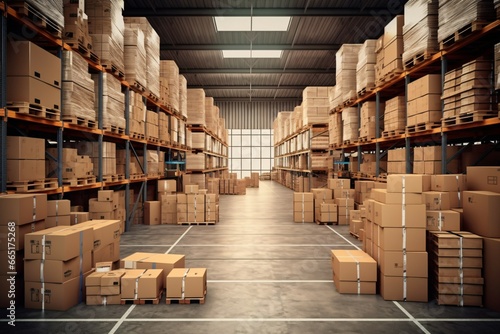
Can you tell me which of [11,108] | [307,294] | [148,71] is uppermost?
[148,71]

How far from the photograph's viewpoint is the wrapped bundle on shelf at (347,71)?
33.6 ft

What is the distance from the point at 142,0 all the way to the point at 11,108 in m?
9.22

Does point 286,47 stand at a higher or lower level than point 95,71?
higher

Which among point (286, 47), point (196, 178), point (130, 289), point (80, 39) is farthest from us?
point (286, 47)

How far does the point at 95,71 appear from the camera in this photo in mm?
7043

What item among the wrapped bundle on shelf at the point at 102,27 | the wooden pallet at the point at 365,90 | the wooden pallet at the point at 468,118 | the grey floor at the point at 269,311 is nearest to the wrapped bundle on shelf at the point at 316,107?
the wooden pallet at the point at 365,90

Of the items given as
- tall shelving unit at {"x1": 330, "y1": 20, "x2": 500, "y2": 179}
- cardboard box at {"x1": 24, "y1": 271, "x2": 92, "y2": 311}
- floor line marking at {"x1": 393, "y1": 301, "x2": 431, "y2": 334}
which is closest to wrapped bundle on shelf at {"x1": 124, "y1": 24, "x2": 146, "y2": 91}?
cardboard box at {"x1": 24, "y1": 271, "x2": 92, "y2": 311}

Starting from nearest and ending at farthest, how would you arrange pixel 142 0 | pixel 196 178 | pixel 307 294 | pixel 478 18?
1. pixel 307 294
2. pixel 478 18
3. pixel 142 0
4. pixel 196 178

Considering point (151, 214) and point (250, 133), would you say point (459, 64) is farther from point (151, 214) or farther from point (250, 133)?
point (250, 133)

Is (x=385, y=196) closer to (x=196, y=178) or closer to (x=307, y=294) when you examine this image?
(x=307, y=294)

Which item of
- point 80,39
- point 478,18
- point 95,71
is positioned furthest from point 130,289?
point 478,18

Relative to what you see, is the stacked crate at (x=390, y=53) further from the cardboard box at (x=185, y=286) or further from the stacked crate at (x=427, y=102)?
the cardboard box at (x=185, y=286)

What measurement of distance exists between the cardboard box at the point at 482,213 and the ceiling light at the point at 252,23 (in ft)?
36.6

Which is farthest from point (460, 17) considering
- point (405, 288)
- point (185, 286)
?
A: point (185, 286)
